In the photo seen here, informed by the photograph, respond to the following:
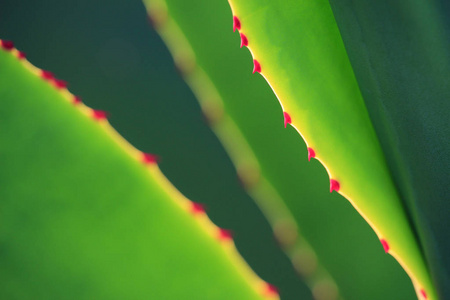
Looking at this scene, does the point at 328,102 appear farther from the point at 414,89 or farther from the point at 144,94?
the point at 144,94

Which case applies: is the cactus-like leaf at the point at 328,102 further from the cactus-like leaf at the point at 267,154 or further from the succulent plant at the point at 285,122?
the cactus-like leaf at the point at 267,154

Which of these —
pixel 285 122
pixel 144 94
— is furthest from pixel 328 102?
pixel 144 94

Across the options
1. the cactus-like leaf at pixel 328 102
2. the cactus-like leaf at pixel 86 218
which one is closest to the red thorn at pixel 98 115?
the cactus-like leaf at pixel 86 218

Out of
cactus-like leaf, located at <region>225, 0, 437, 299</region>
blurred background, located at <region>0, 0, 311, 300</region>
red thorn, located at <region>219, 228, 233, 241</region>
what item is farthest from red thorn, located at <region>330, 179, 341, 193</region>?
blurred background, located at <region>0, 0, 311, 300</region>

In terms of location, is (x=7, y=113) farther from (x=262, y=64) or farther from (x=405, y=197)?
(x=405, y=197)

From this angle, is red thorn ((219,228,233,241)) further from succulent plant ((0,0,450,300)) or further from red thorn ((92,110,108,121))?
red thorn ((92,110,108,121))

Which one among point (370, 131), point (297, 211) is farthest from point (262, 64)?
point (297, 211)
